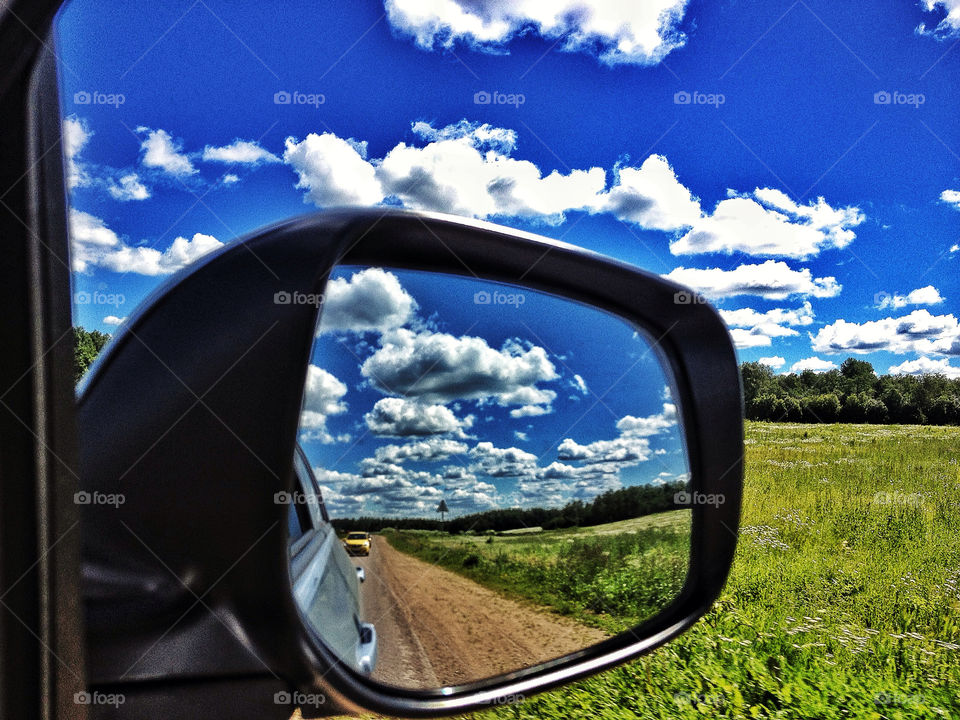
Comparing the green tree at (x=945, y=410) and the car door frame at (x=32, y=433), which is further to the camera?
the green tree at (x=945, y=410)

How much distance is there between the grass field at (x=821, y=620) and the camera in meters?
5.54

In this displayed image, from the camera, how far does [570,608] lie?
165 centimetres

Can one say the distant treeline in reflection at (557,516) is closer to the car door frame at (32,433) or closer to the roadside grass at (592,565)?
the roadside grass at (592,565)

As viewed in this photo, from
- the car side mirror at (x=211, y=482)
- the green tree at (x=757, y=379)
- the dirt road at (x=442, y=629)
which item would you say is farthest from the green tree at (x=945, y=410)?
the car side mirror at (x=211, y=482)

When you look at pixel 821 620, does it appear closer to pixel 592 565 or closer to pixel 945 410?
pixel 592 565

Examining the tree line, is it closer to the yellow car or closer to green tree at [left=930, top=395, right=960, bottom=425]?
green tree at [left=930, top=395, right=960, bottom=425]

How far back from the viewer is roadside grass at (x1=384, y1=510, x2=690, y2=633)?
1185 millimetres

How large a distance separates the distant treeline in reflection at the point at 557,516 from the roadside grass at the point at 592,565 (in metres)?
0.02

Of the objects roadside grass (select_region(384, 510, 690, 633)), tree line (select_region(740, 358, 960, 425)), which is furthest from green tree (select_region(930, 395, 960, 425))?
roadside grass (select_region(384, 510, 690, 633))

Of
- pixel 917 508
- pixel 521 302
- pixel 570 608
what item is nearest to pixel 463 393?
pixel 521 302

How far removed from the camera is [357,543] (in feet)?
3.05

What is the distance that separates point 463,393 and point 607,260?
317mm

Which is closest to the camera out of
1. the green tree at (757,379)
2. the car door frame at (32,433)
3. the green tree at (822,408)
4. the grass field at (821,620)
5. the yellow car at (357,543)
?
the car door frame at (32,433)

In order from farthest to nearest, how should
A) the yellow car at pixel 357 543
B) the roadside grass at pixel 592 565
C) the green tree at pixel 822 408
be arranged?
the green tree at pixel 822 408 < the roadside grass at pixel 592 565 < the yellow car at pixel 357 543
